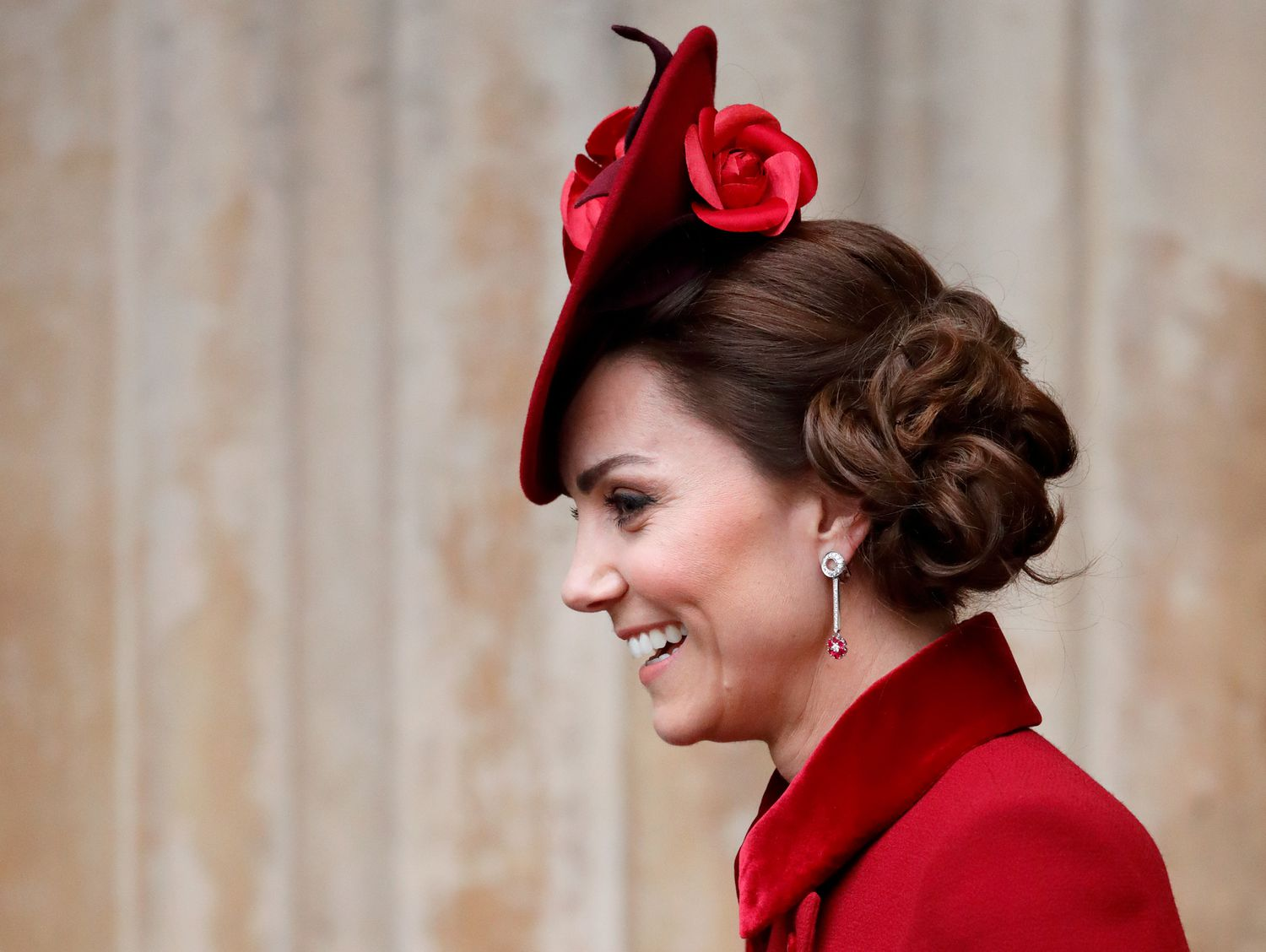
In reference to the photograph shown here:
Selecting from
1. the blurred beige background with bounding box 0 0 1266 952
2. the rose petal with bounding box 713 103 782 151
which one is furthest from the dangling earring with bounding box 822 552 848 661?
the blurred beige background with bounding box 0 0 1266 952

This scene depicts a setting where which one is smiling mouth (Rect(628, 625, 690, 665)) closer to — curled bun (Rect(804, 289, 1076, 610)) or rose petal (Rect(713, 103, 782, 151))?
curled bun (Rect(804, 289, 1076, 610))

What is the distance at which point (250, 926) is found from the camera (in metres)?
2.10

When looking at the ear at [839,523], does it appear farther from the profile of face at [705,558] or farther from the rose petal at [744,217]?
the rose petal at [744,217]

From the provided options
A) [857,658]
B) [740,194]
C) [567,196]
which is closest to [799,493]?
[857,658]

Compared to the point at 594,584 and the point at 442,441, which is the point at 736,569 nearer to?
the point at 594,584

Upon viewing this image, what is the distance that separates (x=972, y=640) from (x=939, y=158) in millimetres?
1074

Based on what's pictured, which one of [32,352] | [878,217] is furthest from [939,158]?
[32,352]

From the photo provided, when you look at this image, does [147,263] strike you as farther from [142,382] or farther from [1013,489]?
[1013,489]

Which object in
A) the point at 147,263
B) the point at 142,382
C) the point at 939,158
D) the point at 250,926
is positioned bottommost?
the point at 250,926

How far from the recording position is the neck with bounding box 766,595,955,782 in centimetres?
105

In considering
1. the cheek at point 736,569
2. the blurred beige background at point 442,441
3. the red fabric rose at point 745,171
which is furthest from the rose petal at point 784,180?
the blurred beige background at point 442,441

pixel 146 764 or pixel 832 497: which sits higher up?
pixel 832 497

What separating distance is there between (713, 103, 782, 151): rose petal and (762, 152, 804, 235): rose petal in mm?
39

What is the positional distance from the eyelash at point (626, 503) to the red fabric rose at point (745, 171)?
232 mm
